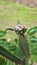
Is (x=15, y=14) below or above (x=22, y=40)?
below

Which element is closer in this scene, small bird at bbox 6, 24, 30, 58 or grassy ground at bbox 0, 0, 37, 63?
small bird at bbox 6, 24, 30, 58

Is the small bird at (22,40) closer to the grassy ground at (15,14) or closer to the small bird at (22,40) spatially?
the small bird at (22,40)

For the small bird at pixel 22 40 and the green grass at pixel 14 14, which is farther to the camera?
the green grass at pixel 14 14

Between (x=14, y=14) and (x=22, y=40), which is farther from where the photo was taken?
(x=14, y=14)

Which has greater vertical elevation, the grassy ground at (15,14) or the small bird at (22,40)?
the small bird at (22,40)

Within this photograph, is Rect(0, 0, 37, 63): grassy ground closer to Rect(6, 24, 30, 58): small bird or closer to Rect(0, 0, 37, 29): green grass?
Rect(0, 0, 37, 29): green grass

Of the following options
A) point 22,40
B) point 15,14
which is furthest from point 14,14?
point 22,40

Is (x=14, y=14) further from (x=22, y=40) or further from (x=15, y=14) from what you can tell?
(x=22, y=40)

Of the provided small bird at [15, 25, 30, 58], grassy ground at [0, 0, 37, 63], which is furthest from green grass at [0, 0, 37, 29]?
small bird at [15, 25, 30, 58]

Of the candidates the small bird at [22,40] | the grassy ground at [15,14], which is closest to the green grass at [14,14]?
the grassy ground at [15,14]

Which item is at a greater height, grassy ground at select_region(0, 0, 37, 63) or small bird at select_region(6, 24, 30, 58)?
small bird at select_region(6, 24, 30, 58)

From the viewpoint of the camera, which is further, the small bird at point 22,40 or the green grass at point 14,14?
the green grass at point 14,14

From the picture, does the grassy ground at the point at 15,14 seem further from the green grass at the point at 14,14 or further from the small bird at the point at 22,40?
the small bird at the point at 22,40
